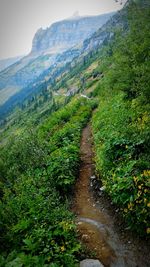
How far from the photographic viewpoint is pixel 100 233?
986cm

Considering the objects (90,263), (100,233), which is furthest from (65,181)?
(90,263)

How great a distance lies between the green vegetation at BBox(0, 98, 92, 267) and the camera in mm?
7934

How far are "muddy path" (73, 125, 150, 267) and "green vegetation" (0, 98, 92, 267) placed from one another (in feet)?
2.18

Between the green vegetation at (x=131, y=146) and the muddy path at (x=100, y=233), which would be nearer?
the muddy path at (x=100, y=233)

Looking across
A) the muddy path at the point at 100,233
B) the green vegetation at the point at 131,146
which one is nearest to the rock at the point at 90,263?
the muddy path at the point at 100,233

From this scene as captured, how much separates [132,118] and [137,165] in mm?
6367

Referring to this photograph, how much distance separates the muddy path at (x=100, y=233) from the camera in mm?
8383

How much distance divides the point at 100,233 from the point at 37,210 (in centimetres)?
242

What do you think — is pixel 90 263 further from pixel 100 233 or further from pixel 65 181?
pixel 65 181

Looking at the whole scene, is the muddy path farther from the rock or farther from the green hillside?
the green hillside

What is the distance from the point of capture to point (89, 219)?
10945 mm

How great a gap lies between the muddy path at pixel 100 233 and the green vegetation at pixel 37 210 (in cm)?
66

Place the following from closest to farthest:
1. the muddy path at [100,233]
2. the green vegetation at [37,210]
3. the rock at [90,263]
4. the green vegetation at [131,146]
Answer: the green vegetation at [37,210]
the rock at [90,263]
the muddy path at [100,233]
the green vegetation at [131,146]

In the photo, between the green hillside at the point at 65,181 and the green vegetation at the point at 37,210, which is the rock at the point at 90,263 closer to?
the green hillside at the point at 65,181
